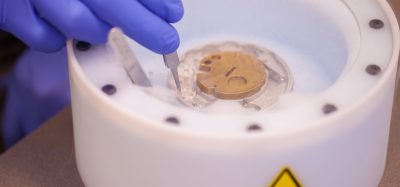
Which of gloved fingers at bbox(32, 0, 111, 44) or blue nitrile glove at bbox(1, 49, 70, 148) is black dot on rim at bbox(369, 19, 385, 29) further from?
blue nitrile glove at bbox(1, 49, 70, 148)

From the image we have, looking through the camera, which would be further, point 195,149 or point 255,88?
point 255,88

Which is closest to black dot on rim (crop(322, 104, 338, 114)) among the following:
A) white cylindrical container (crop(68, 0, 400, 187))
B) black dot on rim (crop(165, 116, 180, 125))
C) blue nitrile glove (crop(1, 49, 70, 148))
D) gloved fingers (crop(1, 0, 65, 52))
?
white cylindrical container (crop(68, 0, 400, 187))

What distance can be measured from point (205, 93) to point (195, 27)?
12 cm

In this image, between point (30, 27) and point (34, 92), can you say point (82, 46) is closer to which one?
point (30, 27)

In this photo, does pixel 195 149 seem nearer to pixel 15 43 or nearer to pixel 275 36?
pixel 275 36

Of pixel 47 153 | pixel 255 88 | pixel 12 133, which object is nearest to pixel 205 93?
pixel 255 88

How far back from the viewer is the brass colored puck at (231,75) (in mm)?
555

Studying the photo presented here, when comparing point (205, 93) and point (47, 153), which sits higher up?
point (205, 93)

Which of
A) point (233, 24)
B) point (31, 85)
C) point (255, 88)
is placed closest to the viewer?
point (255, 88)

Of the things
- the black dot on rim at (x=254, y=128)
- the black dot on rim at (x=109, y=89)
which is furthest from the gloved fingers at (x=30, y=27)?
the black dot on rim at (x=254, y=128)

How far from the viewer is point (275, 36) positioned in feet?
2.14

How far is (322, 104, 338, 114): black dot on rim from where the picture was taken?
18.4 inches

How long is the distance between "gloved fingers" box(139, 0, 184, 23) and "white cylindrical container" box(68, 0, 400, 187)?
0.05 metres

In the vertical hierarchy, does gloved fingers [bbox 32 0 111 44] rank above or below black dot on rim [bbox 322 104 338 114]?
below
